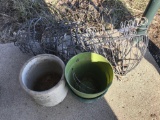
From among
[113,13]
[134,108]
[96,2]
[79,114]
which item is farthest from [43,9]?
[134,108]

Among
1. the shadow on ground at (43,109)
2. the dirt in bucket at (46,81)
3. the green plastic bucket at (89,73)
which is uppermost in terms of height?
the green plastic bucket at (89,73)

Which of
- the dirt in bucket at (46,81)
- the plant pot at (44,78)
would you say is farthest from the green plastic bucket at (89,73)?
the dirt in bucket at (46,81)

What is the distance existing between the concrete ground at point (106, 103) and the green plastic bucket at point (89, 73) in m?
0.16

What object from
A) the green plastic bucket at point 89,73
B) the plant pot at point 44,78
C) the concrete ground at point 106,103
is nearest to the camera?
the plant pot at point 44,78

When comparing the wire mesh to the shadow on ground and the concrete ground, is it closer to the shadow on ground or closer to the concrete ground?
the concrete ground

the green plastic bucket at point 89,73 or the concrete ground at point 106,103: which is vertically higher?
the green plastic bucket at point 89,73

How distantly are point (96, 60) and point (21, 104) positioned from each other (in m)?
1.04

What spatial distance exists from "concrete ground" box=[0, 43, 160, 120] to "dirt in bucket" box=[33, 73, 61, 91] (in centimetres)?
20

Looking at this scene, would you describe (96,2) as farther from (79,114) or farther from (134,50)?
(79,114)

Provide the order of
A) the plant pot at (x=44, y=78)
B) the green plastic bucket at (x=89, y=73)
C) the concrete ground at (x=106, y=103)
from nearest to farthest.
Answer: the plant pot at (x=44, y=78), the green plastic bucket at (x=89, y=73), the concrete ground at (x=106, y=103)

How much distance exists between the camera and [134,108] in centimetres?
216

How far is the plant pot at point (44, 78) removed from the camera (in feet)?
6.04

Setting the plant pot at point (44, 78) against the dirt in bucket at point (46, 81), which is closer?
the plant pot at point (44, 78)

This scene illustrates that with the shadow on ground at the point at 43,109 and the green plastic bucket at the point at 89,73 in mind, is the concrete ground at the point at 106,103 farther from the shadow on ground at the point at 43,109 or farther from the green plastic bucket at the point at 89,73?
the green plastic bucket at the point at 89,73
